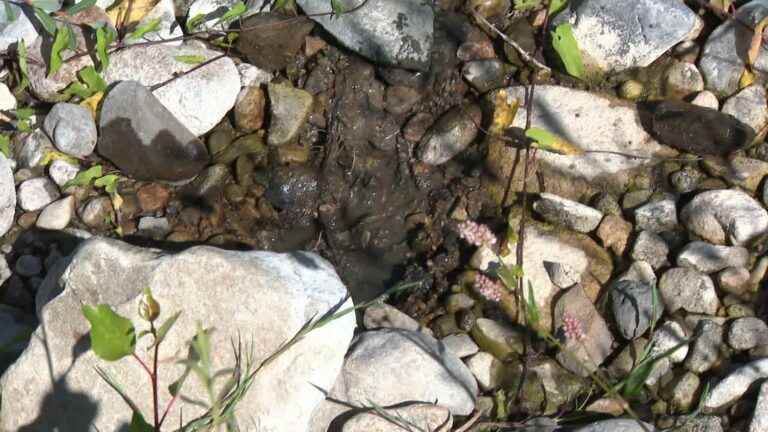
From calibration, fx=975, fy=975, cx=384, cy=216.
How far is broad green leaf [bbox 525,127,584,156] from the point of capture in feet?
11.8

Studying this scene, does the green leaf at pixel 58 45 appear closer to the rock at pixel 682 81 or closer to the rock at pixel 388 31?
the rock at pixel 388 31

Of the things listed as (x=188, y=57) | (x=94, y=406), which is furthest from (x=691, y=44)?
(x=94, y=406)

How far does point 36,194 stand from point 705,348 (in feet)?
8.48

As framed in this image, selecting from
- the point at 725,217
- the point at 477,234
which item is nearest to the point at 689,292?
the point at 725,217

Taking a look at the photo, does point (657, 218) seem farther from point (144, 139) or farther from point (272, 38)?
point (144, 139)

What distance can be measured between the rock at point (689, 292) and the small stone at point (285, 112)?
5.20 ft

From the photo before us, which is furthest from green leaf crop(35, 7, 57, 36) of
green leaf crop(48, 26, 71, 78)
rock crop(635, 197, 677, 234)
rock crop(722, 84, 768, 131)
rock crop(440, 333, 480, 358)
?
rock crop(722, 84, 768, 131)

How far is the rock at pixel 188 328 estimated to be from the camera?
2.96 m

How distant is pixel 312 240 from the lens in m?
3.85

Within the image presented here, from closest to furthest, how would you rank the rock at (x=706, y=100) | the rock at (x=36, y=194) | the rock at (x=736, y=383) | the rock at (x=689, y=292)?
the rock at (x=736, y=383) < the rock at (x=689, y=292) < the rock at (x=706, y=100) < the rock at (x=36, y=194)

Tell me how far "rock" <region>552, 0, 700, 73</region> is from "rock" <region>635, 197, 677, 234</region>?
644 millimetres

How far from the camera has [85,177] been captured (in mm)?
3838

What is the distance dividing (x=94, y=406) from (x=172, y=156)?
119cm

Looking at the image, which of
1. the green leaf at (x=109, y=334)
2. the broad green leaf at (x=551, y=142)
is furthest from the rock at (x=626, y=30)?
the green leaf at (x=109, y=334)
